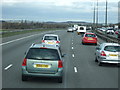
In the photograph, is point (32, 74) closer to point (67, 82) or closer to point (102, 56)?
point (67, 82)

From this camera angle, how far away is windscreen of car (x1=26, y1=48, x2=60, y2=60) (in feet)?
40.0

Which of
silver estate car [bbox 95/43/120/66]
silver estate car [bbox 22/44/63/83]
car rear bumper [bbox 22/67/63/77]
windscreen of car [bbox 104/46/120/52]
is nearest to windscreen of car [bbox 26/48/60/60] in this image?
silver estate car [bbox 22/44/63/83]

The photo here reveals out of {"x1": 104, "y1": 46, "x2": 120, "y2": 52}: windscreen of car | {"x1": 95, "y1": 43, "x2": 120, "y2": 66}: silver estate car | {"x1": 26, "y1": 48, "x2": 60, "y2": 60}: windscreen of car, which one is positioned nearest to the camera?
{"x1": 26, "y1": 48, "x2": 60, "y2": 60}: windscreen of car

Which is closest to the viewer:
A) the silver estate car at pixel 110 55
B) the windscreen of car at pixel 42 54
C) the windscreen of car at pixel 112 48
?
the windscreen of car at pixel 42 54

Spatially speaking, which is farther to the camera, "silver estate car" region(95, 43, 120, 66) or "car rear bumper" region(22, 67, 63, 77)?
"silver estate car" region(95, 43, 120, 66)

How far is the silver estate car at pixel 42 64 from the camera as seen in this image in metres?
12.1

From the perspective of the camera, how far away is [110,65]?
19641 millimetres

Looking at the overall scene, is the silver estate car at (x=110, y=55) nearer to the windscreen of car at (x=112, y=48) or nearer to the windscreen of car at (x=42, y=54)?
the windscreen of car at (x=112, y=48)

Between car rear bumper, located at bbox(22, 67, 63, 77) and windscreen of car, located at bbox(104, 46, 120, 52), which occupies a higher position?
windscreen of car, located at bbox(104, 46, 120, 52)

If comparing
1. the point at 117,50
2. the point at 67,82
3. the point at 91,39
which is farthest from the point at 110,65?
the point at 91,39

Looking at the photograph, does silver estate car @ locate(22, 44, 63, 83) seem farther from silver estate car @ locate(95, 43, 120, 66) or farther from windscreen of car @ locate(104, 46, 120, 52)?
windscreen of car @ locate(104, 46, 120, 52)

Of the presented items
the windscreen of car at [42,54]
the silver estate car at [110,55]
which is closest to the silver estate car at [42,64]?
the windscreen of car at [42,54]

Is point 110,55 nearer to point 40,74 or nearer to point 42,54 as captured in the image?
point 42,54

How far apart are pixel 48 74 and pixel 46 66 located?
0.33m
